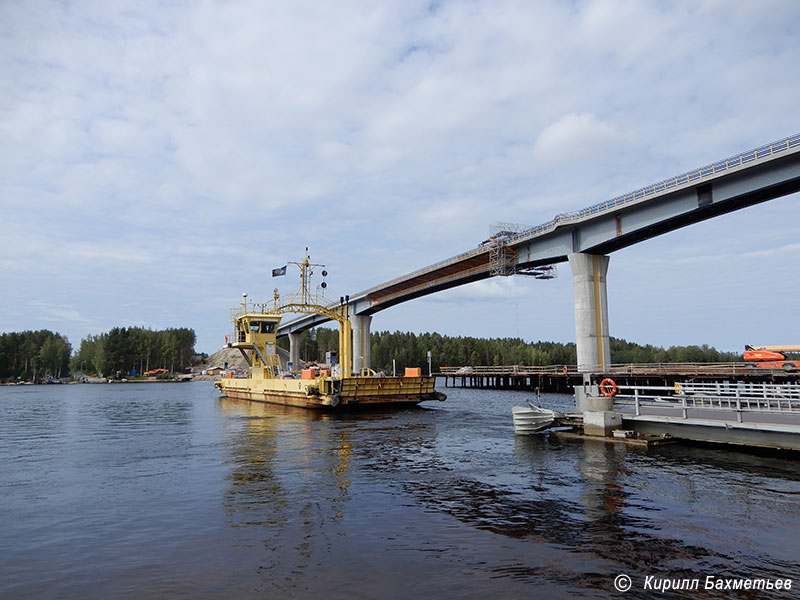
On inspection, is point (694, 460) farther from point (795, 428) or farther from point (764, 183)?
point (764, 183)

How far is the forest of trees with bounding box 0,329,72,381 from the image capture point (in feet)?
494

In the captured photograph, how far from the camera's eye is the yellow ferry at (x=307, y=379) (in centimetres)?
4053

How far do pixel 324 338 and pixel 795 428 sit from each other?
177020 millimetres

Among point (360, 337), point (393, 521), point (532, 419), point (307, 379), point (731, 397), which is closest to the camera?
point (393, 521)

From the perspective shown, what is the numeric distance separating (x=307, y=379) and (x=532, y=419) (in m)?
22.6

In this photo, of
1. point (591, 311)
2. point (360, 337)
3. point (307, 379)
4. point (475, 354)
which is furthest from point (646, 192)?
point (475, 354)

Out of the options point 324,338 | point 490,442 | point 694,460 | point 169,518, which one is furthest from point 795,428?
point 324,338

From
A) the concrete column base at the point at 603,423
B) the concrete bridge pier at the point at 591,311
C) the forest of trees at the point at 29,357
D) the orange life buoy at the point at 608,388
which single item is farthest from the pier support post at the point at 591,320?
the forest of trees at the point at 29,357

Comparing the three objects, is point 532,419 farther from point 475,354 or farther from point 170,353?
point 170,353

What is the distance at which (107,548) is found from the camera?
10828 millimetres

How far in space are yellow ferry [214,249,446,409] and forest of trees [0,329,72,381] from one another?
402 feet

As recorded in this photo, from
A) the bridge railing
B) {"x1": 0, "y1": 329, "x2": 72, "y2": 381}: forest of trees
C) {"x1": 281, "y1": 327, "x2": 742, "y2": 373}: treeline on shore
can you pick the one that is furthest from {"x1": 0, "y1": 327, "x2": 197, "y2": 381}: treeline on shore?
the bridge railing

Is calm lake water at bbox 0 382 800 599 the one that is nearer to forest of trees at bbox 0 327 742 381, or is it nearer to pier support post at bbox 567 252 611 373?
pier support post at bbox 567 252 611 373

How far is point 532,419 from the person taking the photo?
26.1 m
